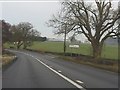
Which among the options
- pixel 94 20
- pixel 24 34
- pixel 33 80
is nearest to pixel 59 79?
pixel 33 80

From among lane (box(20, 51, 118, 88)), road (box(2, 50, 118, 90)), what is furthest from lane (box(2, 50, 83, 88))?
lane (box(20, 51, 118, 88))

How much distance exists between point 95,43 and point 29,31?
85874 mm

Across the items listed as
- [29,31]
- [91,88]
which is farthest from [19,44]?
[91,88]

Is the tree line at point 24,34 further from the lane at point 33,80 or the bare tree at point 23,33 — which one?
the lane at point 33,80

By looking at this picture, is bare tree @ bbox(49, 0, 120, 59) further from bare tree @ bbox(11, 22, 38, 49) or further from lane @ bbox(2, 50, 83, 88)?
bare tree @ bbox(11, 22, 38, 49)

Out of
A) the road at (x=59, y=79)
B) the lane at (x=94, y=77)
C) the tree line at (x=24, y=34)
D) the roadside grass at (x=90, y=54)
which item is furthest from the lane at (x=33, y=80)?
the tree line at (x=24, y=34)

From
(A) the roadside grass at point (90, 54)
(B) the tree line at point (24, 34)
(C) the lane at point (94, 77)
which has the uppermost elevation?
(B) the tree line at point (24, 34)

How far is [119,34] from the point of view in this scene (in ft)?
162

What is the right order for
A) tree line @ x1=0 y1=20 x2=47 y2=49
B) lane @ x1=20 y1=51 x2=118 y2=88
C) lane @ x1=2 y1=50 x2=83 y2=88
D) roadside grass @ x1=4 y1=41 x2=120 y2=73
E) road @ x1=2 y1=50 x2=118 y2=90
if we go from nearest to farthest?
lane @ x1=2 y1=50 x2=83 y2=88 → road @ x1=2 y1=50 x2=118 y2=90 → lane @ x1=20 y1=51 x2=118 y2=88 → roadside grass @ x1=4 y1=41 x2=120 y2=73 → tree line @ x1=0 y1=20 x2=47 y2=49

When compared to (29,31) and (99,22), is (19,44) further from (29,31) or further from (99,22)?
(99,22)

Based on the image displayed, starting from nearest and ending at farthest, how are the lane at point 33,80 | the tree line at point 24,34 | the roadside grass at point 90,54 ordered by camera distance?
the lane at point 33,80 → the roadside grass at point 90,54 → the tree line at point 24,34

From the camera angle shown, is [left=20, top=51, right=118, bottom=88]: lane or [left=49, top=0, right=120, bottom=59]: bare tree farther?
[left=49, top=0, right=120, bottom=59]: bare tree

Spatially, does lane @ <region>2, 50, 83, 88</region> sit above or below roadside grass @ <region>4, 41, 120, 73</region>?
above

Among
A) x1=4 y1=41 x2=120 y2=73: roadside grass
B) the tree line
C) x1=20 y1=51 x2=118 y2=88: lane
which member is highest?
the tree line
